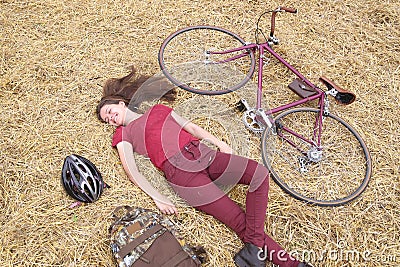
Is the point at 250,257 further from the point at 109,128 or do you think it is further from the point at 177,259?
the point at 109,128

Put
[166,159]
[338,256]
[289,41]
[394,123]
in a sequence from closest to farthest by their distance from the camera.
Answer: [338,256]
[166,159]
[394,123]
[289,41]

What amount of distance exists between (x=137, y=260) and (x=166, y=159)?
1.11 meters

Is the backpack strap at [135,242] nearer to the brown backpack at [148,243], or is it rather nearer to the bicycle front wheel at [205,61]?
the brown backpack at [148,243]

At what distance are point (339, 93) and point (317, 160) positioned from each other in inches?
33.6

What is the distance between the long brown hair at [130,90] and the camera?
4895 mm

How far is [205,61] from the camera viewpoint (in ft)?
17.8

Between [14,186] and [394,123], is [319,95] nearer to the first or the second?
[394,123]

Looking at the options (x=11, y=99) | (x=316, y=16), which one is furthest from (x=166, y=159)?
(x=316, y=16)

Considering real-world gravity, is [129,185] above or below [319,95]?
below

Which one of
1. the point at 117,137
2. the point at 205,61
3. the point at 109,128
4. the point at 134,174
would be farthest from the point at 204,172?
the point at 205,61

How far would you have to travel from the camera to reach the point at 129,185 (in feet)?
14.6

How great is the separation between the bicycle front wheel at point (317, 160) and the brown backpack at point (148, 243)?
1324 millimetres

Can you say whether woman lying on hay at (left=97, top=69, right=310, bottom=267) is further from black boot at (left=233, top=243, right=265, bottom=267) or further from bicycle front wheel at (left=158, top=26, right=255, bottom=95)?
bicycle front wheel at (left=158, top=26, right=255, bottom=95)

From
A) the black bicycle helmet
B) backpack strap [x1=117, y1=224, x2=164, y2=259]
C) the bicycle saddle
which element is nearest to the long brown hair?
the black bicycle helmet
